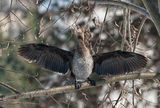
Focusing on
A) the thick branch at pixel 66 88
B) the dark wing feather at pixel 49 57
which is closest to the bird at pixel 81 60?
the dark wing feather at pixel 49 57

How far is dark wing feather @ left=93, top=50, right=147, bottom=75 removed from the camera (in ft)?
17.9

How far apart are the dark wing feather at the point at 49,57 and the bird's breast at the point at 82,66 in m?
0.20

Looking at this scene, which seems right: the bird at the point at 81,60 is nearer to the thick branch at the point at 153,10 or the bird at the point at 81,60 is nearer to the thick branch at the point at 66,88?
the thick branch at the point at 66,88

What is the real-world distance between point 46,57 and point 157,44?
7.84 feet

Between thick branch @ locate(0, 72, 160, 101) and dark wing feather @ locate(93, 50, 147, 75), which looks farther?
dark wing feather @ locate(93, 50, 147, 75)

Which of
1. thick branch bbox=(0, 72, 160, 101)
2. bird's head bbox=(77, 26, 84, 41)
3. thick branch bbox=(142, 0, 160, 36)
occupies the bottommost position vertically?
thick branch bbox=(0, 72, 160, 101)

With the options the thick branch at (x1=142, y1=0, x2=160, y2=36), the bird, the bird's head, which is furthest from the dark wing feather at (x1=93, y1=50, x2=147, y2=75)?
the thick branch at (x1=142, y1=0, x2=160, y2=36)

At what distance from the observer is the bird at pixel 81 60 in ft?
17.8

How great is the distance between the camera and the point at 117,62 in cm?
570

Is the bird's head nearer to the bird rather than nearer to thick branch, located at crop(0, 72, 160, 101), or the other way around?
the bird

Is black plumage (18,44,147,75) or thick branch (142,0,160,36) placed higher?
thick branch (142,0,160,36)

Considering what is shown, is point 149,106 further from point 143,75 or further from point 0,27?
point 0,27

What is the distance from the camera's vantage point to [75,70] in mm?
5488

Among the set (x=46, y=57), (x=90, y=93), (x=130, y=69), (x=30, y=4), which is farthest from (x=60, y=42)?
(x=30, y=4)
